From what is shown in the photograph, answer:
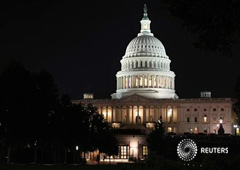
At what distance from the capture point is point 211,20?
2205cm

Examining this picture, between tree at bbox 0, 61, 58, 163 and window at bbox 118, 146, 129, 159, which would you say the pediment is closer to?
window at bbox 118, 146, 129, 159

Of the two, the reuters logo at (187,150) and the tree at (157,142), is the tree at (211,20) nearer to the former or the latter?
the reuters logo at (187,150)

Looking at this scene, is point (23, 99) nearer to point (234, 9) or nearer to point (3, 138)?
point (3, 138)

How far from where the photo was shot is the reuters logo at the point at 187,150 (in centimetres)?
6084

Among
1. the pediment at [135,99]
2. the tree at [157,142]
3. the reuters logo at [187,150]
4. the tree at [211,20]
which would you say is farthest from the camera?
the pediment at [135,99]

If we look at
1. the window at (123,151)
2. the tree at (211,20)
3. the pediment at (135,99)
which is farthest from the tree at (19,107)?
the pediment at (135,99)

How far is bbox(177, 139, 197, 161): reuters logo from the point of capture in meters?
60.8

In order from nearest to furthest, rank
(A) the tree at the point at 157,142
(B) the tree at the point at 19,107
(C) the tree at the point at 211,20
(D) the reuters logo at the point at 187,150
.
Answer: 1. (C) the tree at the point at 211,20
2. (D) the reuters logo at the point at 187,150
3. (B) the tree at the point at 19,107
4. (A) the tree at the point at 157,142

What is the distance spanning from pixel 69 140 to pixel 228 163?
151ft

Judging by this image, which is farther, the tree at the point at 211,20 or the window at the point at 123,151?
the window at the point at 123,151

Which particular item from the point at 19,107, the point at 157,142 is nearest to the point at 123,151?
the point at 157,142

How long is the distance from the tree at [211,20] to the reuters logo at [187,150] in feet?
127

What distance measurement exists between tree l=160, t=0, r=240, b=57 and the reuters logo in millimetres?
38795

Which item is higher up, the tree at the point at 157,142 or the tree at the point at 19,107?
the tree at the point at 19,107
